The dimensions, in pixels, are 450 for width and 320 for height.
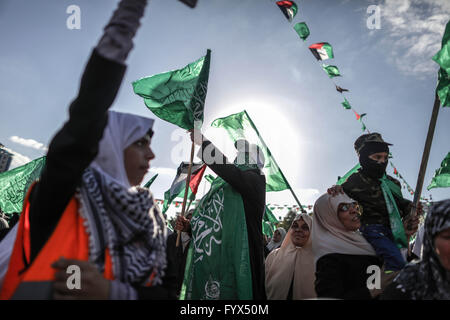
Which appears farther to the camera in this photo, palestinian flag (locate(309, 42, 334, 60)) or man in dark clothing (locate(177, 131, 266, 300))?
palestinian flag (locate(309, 42, 334, 60))

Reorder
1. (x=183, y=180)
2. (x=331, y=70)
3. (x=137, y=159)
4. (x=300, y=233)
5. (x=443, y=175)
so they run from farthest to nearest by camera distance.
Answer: (x=183, y=180) → (x=331, y=70) → (x=443, y=175) → (x=300, y=233) → (x=137, y=159)

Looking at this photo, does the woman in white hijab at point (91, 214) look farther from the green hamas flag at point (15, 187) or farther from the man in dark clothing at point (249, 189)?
the green hamas flag at point (15, 187)

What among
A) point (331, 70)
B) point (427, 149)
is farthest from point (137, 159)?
point (331, 70)

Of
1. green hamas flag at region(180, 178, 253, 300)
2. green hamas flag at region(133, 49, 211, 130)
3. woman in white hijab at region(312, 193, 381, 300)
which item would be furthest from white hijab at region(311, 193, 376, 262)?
green hamas flag at region(133, 49, 211, 130)

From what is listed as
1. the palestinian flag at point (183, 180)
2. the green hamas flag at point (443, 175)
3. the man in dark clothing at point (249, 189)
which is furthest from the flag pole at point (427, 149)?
the palestinian flag at point (183, 180)

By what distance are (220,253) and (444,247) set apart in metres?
1.77

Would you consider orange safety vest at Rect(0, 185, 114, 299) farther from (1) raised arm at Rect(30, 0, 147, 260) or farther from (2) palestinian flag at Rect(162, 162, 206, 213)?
(2) palestinian flag at Rect(162, 162, 206, 213)

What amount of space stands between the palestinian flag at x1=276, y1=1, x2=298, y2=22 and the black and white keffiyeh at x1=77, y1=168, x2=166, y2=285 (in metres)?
4.00

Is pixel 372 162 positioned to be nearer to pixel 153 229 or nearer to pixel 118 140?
pixel 153 229

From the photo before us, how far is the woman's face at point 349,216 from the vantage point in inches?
108

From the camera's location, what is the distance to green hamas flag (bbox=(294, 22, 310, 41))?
15.2 ft

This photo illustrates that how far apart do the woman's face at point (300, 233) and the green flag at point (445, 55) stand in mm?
2173

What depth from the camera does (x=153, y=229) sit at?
1.35 m

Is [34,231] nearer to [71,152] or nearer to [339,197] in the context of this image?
[71,152]
